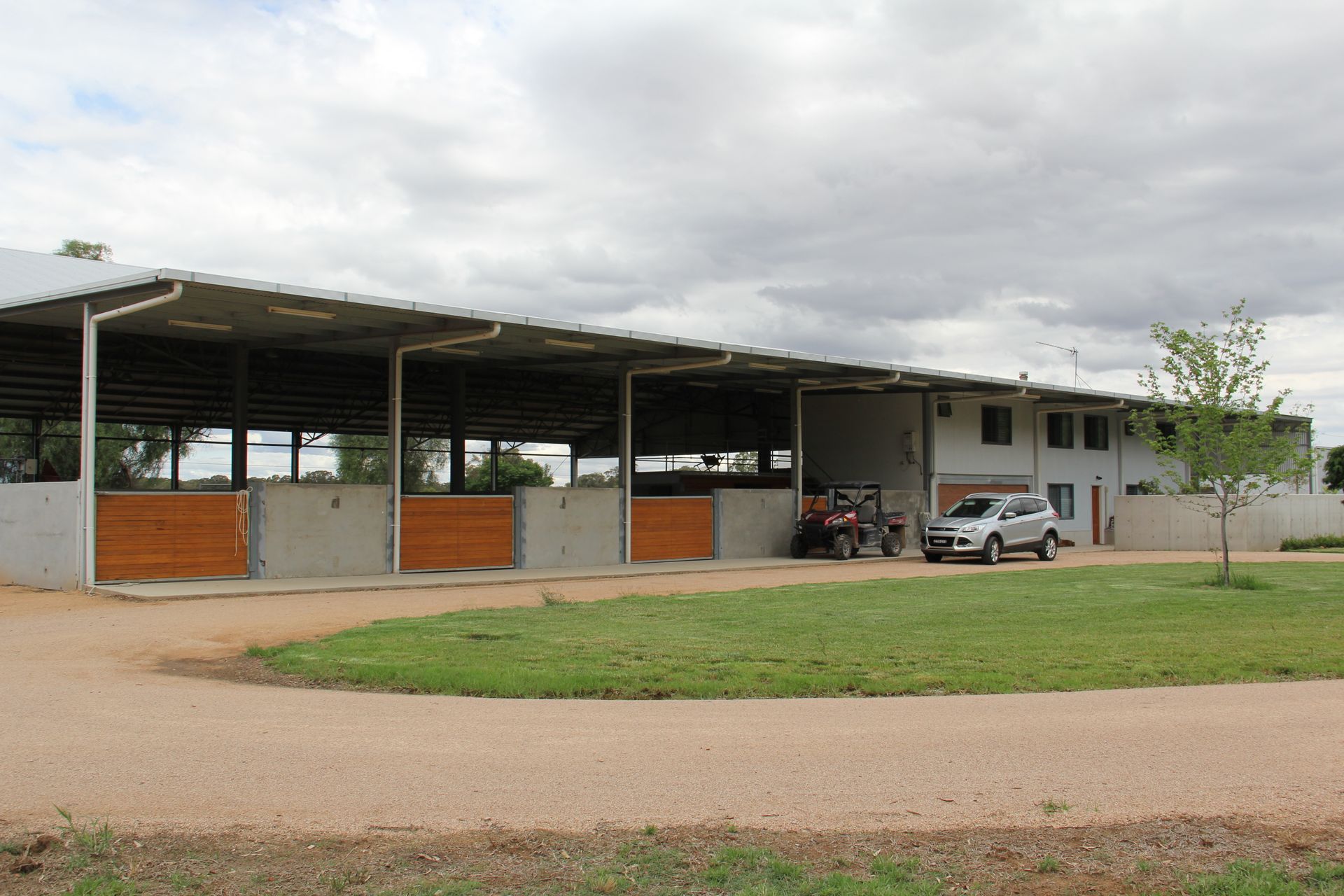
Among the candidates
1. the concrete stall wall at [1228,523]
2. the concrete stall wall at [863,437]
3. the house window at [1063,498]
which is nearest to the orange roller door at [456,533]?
the concrete stall wall at [863,437]

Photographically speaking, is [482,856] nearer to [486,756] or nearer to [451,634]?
[486,756]

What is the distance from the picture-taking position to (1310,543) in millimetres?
33438

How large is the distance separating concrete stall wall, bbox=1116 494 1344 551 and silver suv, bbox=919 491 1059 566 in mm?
5954

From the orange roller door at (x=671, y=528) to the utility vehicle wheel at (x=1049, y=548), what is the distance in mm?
8626

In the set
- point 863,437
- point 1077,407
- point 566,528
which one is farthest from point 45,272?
point 1077,407

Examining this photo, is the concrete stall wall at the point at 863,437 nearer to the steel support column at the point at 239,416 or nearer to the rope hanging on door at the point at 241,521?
the steel support column at the point at 239,416

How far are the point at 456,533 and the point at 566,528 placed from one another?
2797 mm

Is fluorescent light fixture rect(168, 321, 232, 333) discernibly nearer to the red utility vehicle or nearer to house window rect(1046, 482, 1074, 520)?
the red utility vehicle

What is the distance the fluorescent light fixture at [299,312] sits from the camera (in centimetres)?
2042

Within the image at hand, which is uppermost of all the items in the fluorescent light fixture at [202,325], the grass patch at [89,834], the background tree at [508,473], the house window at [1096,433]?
the fluorescent light fixture at [202,325]

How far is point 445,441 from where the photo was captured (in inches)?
1945

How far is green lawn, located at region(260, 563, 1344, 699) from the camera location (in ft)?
31.6

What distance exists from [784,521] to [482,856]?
88.8 ft

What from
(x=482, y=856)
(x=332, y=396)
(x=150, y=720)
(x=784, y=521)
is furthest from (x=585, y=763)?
(x=332, y=396)
